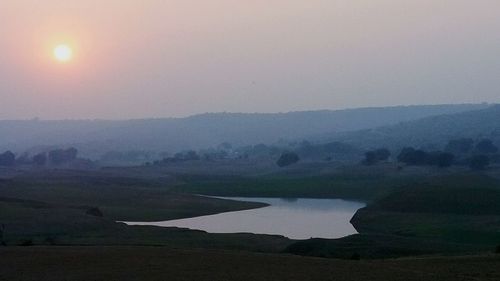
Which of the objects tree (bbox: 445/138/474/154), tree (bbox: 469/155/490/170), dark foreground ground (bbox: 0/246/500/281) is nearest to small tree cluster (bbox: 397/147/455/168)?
tree (bbox: 469/155/490/170)

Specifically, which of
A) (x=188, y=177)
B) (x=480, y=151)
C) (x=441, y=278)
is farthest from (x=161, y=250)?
(x=480, y=151)

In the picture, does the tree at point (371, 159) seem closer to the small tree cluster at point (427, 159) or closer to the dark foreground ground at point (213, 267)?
the small tree cluster at point (427, 159)

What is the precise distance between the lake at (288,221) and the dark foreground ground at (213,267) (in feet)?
91.2

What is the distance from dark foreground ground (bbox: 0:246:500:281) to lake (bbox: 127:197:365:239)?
27.8 m

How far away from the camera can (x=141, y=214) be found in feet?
296

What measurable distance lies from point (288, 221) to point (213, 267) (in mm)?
45697

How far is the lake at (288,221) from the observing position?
71000 millimetres

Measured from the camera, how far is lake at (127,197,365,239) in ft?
233

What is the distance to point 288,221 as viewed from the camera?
8019 centimetres

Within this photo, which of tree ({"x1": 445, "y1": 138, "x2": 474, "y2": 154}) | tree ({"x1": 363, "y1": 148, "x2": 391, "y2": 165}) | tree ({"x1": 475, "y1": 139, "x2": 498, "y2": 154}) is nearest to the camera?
tree ({"x1": 363, "y1": 148, "x2": 391, "y2": 165})

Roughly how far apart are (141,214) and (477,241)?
3798cm

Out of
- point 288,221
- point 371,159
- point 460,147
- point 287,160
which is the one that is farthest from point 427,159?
point 288,221

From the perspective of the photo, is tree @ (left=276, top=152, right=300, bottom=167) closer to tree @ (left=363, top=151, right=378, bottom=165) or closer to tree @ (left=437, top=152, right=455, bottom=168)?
tree @ (left=363, top=151, right=378, bottom=165)

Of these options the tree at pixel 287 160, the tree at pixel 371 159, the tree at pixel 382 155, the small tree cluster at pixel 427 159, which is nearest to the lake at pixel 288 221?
the small tree cluster at pixel 427 159
